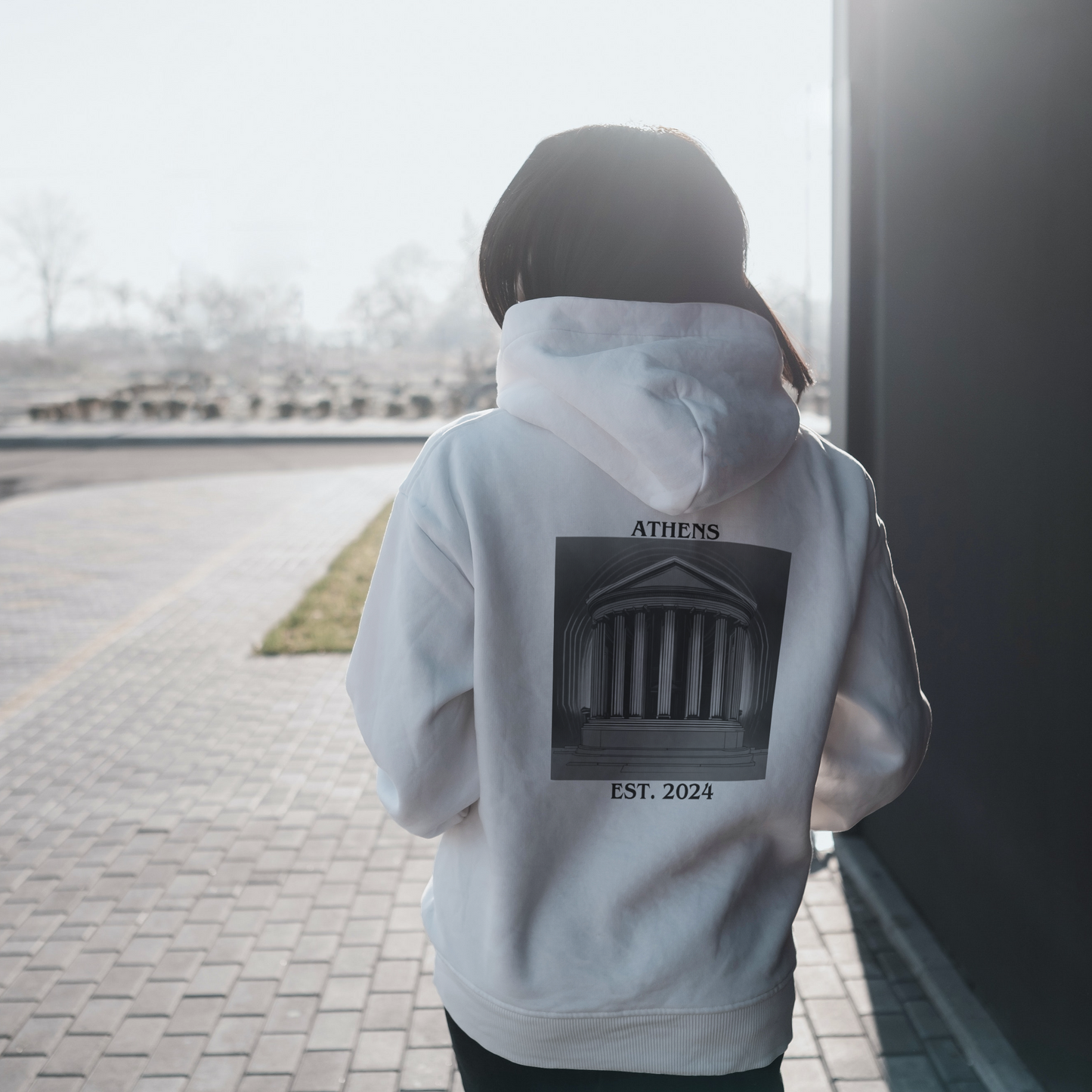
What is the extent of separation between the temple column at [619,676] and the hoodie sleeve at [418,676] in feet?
0.57

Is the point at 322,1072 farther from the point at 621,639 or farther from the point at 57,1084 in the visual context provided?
the point at 621,639

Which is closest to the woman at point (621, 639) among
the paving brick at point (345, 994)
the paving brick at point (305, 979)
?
the paving brick at point (345, 994)

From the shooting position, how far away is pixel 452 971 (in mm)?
1251

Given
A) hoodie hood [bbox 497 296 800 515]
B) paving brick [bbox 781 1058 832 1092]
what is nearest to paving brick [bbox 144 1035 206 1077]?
paving brick [bbox 781 1058 832 1092]

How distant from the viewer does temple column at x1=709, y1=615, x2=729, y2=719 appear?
1.21 metres

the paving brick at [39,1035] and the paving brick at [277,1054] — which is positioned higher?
the paving brick at [39,1035]

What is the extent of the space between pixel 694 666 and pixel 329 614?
21.1 ft

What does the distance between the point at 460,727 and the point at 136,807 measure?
3550 mm

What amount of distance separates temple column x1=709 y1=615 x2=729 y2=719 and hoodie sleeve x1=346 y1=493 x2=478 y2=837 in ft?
0.97

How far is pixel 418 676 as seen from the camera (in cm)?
113

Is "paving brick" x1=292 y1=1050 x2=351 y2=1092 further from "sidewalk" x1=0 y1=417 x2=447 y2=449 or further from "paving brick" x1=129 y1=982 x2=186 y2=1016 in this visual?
"sidewalk" x1=0 y1=417 x2=447 y2=449

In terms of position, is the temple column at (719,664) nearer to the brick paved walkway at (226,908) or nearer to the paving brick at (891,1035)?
the brick paved walkway at (226,908)

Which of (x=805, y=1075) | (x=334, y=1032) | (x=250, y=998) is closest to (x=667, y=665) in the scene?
(x=805, y=1075)

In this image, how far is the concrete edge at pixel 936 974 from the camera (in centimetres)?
242
